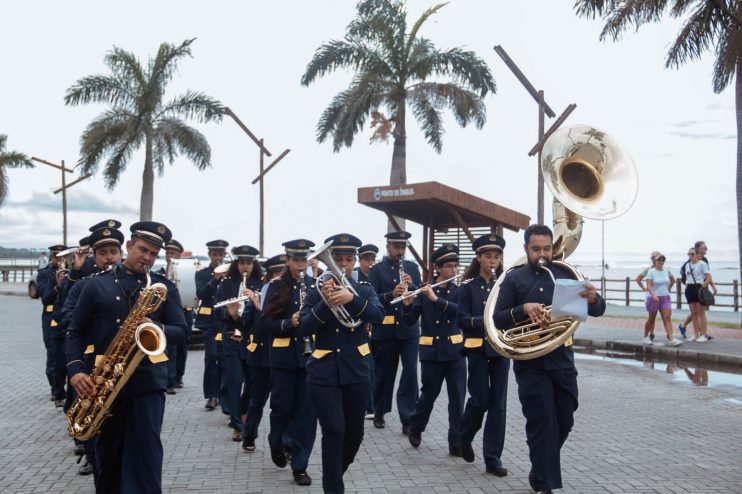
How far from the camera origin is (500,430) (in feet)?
21.5

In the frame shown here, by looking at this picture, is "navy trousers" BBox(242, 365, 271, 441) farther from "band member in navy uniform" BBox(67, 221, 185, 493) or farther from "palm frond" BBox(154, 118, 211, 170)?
"palm frond" BBox(154, 118, 211, 170)

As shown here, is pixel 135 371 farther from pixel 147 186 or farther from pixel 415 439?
pixel 147 186

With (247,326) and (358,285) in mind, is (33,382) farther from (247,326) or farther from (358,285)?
(358,285)

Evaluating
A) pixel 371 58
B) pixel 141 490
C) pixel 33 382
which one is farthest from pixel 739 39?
pixel 141 490

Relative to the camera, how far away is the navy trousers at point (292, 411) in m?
6.39

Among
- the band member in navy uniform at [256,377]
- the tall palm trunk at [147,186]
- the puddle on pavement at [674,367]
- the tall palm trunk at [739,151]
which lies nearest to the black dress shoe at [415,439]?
the band member in navy uniform at [256,377]

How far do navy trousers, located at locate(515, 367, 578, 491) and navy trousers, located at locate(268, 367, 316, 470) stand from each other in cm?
187

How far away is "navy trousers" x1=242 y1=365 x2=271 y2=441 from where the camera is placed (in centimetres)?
732

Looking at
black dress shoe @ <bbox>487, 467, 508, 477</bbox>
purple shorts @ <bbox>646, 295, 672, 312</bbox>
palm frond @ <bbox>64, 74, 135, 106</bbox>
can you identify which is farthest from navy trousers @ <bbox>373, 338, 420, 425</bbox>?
palm frond @ <bbox>64, 74, 135, 106</bbox>

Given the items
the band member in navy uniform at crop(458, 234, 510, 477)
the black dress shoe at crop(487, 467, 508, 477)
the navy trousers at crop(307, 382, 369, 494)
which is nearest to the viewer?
the navy trousers at crop(307, 382, 369, 494)

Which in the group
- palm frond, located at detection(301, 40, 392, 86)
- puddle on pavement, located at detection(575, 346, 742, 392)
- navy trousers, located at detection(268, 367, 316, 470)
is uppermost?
palm frond, located at detection(301, 40, 392, 86)

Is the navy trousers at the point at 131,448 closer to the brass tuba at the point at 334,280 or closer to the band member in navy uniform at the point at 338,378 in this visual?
the band member in navy uniform at the point at 338,378

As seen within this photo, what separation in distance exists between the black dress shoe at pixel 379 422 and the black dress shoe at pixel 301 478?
2.35m

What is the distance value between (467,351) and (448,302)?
0.78 metres
